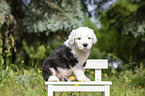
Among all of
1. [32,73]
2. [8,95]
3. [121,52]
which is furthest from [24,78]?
[121,52]

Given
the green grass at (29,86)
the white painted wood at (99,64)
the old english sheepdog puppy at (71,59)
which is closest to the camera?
the old english sheepdog puppy at (71,59)

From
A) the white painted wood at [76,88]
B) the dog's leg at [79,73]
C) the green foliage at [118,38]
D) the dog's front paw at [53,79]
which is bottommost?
the white painted wood at [76,88]

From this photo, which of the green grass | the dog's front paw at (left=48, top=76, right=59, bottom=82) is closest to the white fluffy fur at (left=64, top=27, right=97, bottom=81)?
the dog's front paw at (left=48, top=76, right=59, bottom=82)

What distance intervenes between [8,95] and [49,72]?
5.17ft

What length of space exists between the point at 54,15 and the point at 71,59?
3.41 m

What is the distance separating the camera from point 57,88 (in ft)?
6.73

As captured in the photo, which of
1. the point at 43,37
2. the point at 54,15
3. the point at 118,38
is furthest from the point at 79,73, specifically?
the point at 118,38

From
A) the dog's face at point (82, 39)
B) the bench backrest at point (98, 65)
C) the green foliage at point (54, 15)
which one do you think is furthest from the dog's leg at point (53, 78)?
the green foliage at point (54, 15)

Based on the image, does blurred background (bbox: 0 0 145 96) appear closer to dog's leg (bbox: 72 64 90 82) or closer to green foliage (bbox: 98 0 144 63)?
A: green foliage (bbox: 98 0 144 63)

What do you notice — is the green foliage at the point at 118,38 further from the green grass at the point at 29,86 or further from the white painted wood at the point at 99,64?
the white painted wood at the point at 99,64

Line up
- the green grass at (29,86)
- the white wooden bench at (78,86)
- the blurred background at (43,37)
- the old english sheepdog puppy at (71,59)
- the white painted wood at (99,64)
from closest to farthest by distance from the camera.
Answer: the white wooden bench at (78,86) → the old english sheepdog puppy at (71,59) → the white painted wood at (99,64) → the green grass at (29,86) → the blurred background at (43,37)

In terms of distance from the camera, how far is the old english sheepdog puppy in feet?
6.96

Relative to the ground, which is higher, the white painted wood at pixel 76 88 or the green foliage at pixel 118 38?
the green foliage at pixel 118 38

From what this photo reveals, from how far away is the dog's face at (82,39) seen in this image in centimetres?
205
